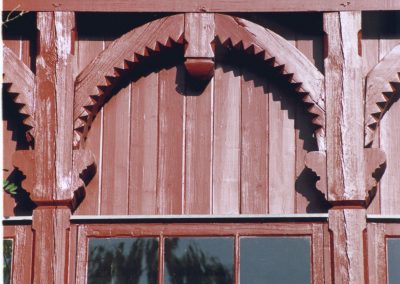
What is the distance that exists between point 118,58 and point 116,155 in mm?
562

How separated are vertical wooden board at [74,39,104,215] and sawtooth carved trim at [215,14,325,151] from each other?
0.76 metres

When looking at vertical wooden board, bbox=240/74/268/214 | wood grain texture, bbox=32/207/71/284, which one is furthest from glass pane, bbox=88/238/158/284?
vertical wooden board, bbox=240/74/268/214

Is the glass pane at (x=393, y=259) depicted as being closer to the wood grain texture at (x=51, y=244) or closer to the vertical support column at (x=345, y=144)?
the vertical support column at (x=345, y=144)

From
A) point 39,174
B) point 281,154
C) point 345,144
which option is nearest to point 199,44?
point 281,154

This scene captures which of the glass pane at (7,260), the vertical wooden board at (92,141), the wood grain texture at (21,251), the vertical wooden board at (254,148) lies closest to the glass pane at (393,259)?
the vertical wooden board at (254,148)

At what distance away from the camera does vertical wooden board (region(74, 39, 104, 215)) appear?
524 centimetres

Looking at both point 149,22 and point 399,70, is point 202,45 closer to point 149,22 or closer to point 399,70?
point 149,22

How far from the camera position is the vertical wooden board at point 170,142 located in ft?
17.1

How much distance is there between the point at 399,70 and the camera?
5.23 m

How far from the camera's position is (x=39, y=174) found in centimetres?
514

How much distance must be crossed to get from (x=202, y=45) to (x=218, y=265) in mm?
1248

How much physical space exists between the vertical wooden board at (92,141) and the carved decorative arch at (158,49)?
6cm

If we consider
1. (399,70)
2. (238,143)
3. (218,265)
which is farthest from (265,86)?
(218,265)

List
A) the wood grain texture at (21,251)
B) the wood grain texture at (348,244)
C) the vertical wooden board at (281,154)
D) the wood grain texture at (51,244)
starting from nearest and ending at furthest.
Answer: the wood grain texture at (348,244)
the wood grain texture at (51,244)
the wood grain texture at (21,251)
the vertical wooden board at (281,154)
